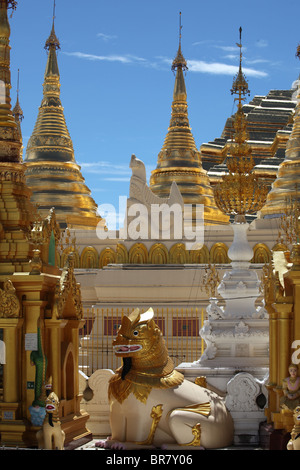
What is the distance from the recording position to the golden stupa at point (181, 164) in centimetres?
2800

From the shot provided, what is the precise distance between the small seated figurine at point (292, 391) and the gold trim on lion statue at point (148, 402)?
4.50ft

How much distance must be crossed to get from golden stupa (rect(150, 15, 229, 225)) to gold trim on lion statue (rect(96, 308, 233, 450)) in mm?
16441

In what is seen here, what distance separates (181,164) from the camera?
94.1ft

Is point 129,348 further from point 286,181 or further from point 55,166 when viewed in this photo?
point 55,166

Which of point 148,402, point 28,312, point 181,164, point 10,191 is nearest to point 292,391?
point 148,402

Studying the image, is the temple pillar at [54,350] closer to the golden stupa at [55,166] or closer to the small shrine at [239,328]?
the small shrine at [239,328]

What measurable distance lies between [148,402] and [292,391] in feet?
5.94

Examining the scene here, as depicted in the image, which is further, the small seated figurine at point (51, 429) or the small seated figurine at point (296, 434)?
the small seated figurine at point (51, 429)

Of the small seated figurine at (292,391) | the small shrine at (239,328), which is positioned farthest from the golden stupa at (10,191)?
the small shrine at (239,328)

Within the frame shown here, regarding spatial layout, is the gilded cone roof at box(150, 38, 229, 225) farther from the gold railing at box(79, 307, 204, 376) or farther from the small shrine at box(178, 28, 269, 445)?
the small shrine at box(178, 28, 269, 445)

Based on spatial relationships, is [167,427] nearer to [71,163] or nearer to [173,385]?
[173,385]

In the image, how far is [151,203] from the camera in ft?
74.2

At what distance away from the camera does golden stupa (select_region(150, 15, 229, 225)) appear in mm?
28000
